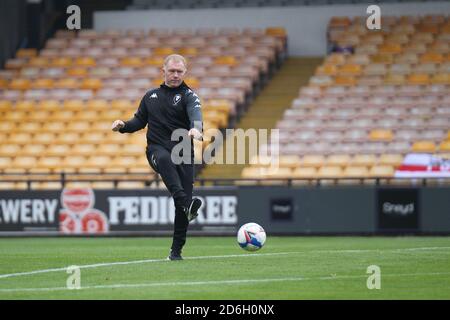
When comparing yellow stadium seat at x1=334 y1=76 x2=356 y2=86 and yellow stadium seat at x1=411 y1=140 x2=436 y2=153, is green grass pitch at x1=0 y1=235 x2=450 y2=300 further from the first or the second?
yellow stadium seat at x1=334 y1=76 x2=356 y2=86

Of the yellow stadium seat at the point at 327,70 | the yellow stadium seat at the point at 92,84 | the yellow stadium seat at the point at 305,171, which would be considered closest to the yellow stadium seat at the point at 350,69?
the yellow stadium seat at the point at 327,70

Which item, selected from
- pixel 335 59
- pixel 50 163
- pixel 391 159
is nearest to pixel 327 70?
pixel 335 59

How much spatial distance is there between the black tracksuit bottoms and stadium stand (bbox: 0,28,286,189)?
12157 mm

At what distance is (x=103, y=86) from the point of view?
30.5 metres

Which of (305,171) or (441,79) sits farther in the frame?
(441,79)

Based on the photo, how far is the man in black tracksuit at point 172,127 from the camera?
1295 cm

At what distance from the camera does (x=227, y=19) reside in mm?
32844

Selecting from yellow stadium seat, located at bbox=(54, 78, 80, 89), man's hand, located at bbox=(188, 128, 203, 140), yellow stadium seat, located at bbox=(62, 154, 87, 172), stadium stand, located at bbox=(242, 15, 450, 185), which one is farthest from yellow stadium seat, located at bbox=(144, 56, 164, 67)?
man's hand, located at bbox=(188, 128, 203, 140)

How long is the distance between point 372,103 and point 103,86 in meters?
7.48

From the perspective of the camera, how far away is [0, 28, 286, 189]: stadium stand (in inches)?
1082

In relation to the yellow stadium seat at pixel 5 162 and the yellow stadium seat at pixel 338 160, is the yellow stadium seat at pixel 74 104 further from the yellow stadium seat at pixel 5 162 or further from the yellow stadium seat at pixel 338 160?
the yellow stadium seat at pixel 338 160

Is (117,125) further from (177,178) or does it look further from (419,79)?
(419,79)
